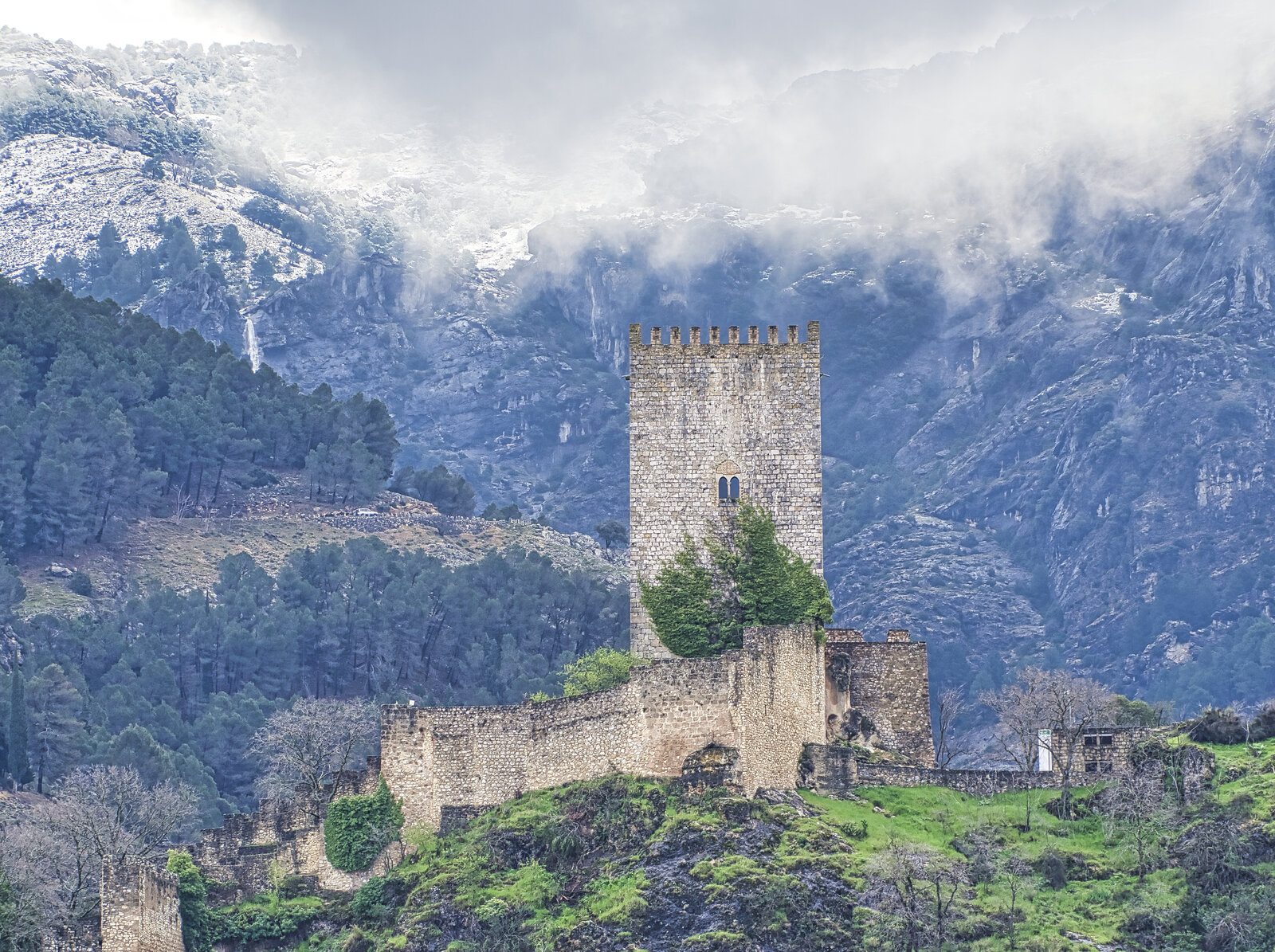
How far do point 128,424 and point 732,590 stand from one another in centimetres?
8029

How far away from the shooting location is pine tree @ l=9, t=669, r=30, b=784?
400ft

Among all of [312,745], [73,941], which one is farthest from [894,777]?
[73,941]

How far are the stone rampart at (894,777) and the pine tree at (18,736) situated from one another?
48.4 metres

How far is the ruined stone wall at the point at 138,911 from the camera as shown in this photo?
8031cm

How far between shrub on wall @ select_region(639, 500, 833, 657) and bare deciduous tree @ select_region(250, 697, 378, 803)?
11.0 metres

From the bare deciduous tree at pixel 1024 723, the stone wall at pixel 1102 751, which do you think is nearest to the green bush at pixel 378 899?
the bare deciduous tree at pixel 1024 723

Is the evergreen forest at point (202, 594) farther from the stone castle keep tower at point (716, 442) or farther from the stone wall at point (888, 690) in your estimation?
the stone wall at point (888, 690)

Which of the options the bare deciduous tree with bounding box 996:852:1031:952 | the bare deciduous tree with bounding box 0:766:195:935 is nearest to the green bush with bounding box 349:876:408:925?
the bare deciduous tree with bounding box 0:766:195:935

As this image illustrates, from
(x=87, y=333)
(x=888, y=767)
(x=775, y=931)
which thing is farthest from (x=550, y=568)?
(x=775, y=931)

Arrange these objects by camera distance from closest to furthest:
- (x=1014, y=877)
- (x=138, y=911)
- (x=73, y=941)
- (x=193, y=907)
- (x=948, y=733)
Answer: (x=1014, y=877)
(x=73, y=941)
(x=138, y=911)
(x=193, y=907)
(x=948, y=733)

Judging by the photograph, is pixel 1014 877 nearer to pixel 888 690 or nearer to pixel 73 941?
pixel 888 690

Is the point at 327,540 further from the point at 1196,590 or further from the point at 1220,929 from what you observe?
the point at 1220,929

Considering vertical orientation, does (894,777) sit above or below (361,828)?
above

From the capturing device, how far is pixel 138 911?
8081 centimetres
